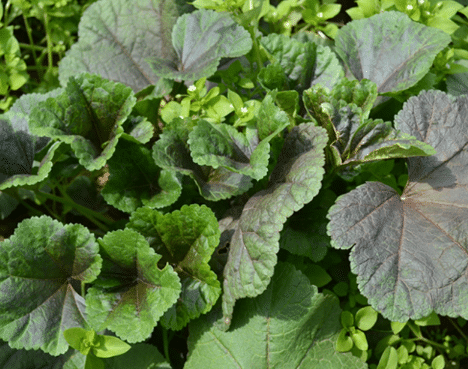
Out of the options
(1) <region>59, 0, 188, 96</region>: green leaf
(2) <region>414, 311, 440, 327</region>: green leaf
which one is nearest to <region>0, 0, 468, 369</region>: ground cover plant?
(2) <region>414, 311, 440, 327</region>: green leaf

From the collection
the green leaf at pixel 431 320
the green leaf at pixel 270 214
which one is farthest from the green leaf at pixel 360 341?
the green leaf at pixel 270 214

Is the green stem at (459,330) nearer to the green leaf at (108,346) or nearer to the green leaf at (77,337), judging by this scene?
the green leaf at (108,346)

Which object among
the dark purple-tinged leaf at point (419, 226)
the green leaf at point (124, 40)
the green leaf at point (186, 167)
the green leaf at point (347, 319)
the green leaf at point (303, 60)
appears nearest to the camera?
the dark purple-tinged leaf at point (419, 226)

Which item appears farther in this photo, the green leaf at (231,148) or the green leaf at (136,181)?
the green leaf at (136,181)

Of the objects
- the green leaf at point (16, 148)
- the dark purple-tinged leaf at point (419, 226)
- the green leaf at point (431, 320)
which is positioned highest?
the green leaf at point (16, 148)

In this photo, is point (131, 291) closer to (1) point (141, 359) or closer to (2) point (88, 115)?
(1) point (141, 359)

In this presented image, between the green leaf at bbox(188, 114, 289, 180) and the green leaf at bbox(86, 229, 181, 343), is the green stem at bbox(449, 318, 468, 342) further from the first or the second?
the green leaf at bbox(86, 229, 181, 343)

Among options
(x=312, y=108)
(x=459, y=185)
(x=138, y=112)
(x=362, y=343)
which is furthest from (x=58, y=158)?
(x=459, y=185)
